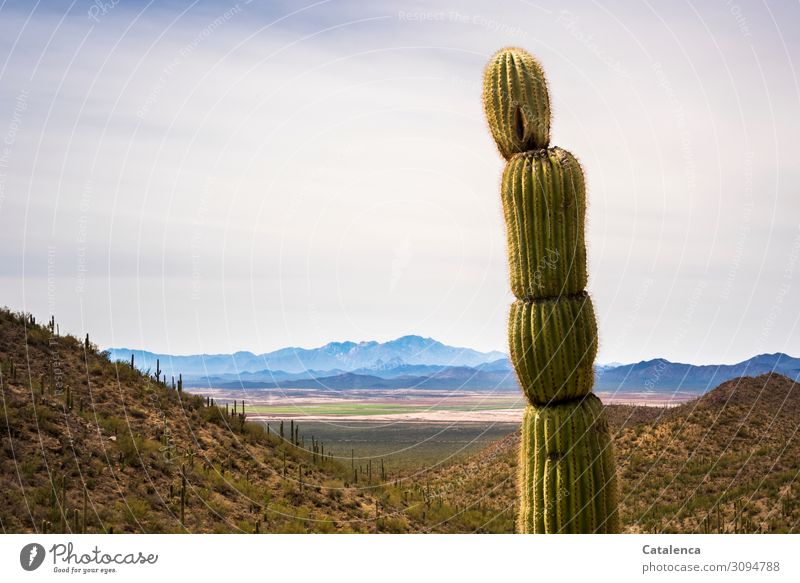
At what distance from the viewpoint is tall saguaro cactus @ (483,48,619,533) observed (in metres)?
15.6

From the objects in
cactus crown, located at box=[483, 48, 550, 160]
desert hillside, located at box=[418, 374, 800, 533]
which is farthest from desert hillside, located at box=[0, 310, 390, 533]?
cactus crown, located at box=[483, 48, 550, 160]

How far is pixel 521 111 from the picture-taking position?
16500 millimetres

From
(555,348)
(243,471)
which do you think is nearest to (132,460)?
(243,471)

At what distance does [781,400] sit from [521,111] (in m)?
38.2

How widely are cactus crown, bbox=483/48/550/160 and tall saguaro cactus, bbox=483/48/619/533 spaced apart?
195 millimetres
